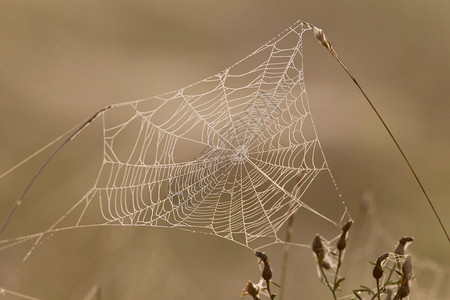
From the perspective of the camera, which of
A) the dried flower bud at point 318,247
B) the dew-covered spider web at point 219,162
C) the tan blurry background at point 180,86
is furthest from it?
the tan blurry background at point 180,86

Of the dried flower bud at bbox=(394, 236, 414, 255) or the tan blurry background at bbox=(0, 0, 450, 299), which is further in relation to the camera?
the tan blurry background at bbox=(0, 0, 450, 299)

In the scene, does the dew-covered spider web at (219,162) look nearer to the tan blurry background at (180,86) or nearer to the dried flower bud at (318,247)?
the dried flower bud at (318,247)

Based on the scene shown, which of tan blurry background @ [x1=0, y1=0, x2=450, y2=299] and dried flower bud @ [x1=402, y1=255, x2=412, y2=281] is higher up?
tan blurry background @ [x1=0, y1=0, x2=450, y2=299]

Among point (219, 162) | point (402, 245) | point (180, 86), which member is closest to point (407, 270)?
point (402, 245)

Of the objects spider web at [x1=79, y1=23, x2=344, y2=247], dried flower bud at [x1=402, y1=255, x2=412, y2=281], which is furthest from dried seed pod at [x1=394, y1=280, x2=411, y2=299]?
spider web at [x1=79, y1=23, x2=344, y2=247]

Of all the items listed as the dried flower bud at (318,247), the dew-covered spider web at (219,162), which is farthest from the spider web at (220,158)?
the dried flower bud at (318,247)

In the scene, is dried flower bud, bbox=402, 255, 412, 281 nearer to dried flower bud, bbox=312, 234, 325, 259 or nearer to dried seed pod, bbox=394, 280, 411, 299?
dried seed pod, bbox=394, 280, 411, 299

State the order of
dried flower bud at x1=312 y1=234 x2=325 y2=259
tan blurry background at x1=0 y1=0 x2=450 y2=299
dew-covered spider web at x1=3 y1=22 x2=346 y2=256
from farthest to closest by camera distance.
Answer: tan blurry background at x1=0 y1=0 x2=450 y2=299 < dew-covered spider web at x1=3 y1=22 x2=346 y2=256 < dried flower bud at x1=312 y1=234 x2=325 y2=259

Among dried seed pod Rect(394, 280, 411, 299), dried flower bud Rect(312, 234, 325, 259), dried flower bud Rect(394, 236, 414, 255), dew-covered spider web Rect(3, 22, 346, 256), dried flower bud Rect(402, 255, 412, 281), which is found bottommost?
dried seed pod Rect(394, 280, 411, 299)

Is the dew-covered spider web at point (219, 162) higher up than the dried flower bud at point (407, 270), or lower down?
higher up
